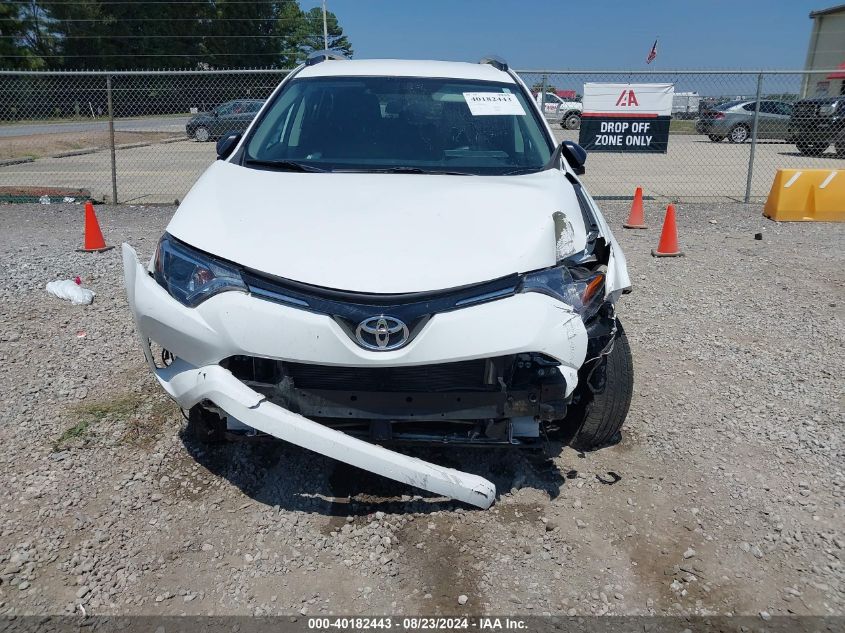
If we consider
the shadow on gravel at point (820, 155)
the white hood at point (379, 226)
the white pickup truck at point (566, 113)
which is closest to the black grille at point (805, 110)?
the shadow on gravel at point (820, 155)

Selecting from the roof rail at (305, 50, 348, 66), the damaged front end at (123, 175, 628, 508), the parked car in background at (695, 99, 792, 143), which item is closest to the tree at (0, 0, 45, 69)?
the parked car in background at (695, 99, 792, 143)

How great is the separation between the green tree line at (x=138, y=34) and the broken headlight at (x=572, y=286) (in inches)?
1614

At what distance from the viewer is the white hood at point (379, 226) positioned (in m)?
2.54

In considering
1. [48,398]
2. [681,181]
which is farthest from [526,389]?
[681,181]

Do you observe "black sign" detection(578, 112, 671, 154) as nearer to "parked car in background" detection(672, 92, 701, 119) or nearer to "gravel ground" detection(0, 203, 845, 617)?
"gravel ground" detection(0, 203, 845, 617)

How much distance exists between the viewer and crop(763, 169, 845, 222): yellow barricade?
31.3ft

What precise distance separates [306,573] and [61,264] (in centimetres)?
558

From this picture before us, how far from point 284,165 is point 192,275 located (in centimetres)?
112

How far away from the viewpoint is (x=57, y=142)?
22.1 m

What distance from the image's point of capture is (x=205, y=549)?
272cm

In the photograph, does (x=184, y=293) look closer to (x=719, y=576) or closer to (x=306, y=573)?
(x=306, y=573)

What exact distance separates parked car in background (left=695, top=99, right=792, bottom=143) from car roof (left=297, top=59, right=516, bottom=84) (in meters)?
16.1

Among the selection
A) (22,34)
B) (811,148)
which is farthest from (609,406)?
(22,34)

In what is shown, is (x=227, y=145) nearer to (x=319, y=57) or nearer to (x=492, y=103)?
(x=319, y=57)
